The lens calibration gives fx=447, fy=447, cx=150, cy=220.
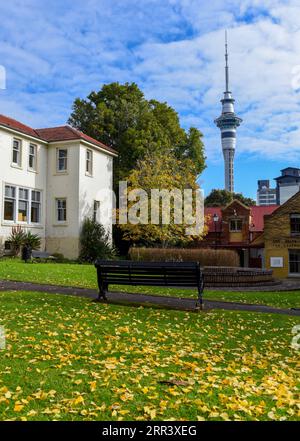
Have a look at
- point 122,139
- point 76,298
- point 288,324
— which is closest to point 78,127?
point 122,139

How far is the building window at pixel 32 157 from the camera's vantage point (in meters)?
33.2

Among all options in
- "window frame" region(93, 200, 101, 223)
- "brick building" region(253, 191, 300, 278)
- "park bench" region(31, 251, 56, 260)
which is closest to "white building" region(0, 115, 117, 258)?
"window frame" region(93, 200, 101, 223)

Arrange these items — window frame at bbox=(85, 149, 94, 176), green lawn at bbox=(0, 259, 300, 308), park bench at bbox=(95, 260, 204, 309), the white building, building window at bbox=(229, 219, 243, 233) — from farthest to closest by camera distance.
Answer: building window at bbox=(229, 219, 243, 233), window frame at bbox=(85, 149, 94, 176), the white building, green lawn at bbox=(0, 259, 300, 308), park bench at bbox=(95, 260, 204, 309)

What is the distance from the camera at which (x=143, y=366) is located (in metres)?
5.70

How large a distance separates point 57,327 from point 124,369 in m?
2.62

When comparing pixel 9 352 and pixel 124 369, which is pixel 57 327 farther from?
pixel 124 369

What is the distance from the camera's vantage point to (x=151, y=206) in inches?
1435

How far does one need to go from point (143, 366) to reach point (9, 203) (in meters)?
27.4

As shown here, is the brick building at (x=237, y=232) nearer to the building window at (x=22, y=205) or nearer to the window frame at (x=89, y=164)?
the window frame at (x=89, y=164)

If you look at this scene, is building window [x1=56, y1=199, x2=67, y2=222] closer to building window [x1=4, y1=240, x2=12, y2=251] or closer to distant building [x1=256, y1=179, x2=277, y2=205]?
building window [x1=4, y1=240, x2=12, y2=251]

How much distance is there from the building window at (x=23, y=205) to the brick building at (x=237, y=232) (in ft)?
67.1

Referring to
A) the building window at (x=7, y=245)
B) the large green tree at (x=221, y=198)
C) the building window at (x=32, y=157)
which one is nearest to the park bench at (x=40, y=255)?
the building window at (x=7, y=245)

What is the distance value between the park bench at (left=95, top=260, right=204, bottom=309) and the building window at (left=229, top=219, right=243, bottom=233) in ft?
123

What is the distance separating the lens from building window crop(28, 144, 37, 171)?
33250 mm
